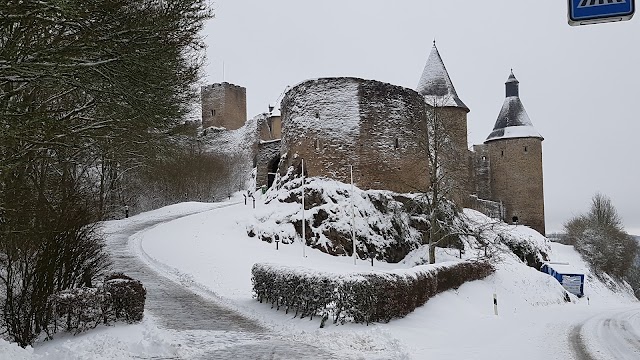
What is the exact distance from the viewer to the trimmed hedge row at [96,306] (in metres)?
8.60

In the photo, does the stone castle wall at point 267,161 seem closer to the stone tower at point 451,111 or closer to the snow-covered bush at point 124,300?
the stone tower at point 451,111

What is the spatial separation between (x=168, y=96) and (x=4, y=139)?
4.09 meters

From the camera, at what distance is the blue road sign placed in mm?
3117

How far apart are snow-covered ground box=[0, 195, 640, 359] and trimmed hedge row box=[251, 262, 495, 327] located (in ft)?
0.74

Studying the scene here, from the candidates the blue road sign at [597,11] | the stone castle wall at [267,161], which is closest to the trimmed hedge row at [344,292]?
the blue road sign at [597,11]

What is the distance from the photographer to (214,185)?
44.9m

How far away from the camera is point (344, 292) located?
10594 mm

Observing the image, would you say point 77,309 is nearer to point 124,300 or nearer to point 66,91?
point 124,300

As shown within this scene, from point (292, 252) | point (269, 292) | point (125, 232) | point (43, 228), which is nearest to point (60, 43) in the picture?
point (43, 228)

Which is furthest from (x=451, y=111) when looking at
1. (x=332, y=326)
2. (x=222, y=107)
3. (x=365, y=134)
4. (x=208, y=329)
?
(x=208, y=329)

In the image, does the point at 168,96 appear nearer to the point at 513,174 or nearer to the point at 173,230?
the point at 173,230

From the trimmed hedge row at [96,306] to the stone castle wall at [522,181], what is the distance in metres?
39.7

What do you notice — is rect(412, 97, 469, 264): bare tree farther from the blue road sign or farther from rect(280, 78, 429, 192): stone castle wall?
the blue road sign

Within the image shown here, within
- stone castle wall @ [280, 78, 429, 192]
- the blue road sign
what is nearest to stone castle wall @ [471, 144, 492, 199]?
stone castle wall @ [280, 78, 429, 192]
